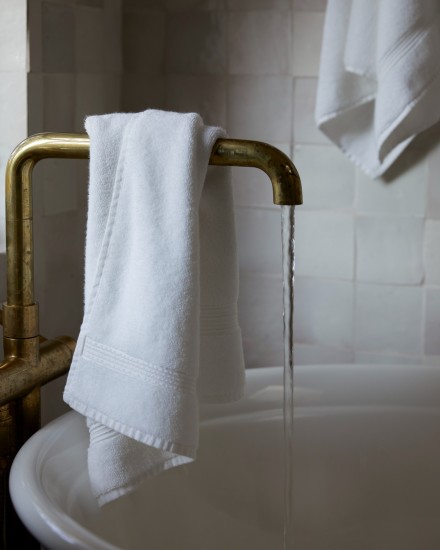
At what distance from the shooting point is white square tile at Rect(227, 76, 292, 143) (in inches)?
69.3

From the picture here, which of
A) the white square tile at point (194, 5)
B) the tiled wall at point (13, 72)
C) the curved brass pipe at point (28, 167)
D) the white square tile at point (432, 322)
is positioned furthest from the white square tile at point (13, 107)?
the white square tile at point (432, 322)

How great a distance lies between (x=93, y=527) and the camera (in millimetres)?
1106

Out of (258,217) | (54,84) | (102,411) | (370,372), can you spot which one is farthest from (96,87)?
(102,411)

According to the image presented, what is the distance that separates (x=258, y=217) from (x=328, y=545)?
66 cm

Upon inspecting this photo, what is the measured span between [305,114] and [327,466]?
676mm

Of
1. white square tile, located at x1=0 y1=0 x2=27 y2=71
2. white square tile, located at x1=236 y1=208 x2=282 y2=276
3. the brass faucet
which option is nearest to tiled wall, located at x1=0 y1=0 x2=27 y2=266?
white square tile, located at x1=0 y1=0 x2=27 y2=71

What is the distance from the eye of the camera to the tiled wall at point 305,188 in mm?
1725

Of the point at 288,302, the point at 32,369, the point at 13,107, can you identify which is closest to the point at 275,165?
the point at 288,302

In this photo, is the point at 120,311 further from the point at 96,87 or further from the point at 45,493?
the point at 96,87

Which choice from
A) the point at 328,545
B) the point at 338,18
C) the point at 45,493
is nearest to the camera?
the point at 45,493

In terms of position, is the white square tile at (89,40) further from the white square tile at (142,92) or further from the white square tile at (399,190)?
the white square tile at (399,190)

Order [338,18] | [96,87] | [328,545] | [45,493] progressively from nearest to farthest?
[45,493] → [328,545] → [338,18] → [96,87]

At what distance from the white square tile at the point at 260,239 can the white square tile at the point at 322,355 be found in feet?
0.54

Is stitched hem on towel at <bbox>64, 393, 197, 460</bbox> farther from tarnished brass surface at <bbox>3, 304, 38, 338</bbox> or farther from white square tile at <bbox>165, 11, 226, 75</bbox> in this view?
white square tile at <bbox>165, 11, 226, 75</bbox>
